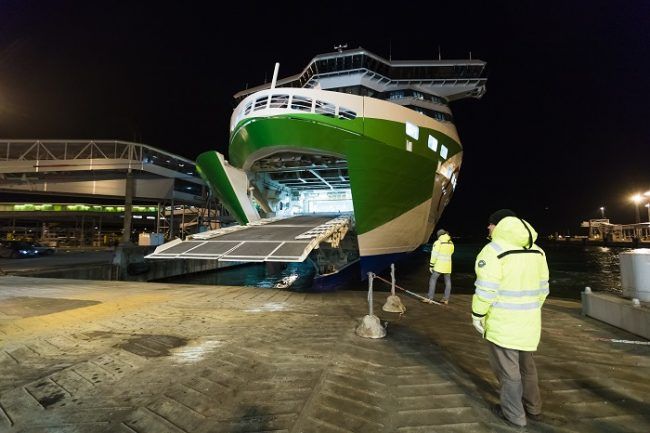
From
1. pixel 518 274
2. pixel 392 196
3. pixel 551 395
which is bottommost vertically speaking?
pixel 551 395

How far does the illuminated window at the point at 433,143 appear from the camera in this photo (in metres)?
12.5

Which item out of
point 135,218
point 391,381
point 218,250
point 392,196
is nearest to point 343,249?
A: point 392,196

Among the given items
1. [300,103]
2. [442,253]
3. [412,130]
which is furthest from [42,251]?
[442,253]

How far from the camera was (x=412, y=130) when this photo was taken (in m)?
11.6

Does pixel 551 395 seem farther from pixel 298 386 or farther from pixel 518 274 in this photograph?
pixel 298 386

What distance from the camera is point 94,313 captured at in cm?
575

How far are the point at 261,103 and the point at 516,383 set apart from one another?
1089cm

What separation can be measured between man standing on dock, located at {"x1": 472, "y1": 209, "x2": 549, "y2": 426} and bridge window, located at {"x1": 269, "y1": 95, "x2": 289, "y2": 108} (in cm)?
954

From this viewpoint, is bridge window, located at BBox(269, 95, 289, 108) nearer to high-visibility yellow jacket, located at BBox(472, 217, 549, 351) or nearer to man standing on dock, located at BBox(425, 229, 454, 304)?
man standing on dock, located at BBox(425, 229, 454, 304)

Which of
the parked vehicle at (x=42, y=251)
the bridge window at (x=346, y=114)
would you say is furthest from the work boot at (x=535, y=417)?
the parked vehicle at (x=42, y=251)

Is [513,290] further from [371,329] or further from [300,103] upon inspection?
[300,103]

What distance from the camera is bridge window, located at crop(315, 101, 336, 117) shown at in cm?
1062

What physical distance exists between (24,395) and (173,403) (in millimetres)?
1317

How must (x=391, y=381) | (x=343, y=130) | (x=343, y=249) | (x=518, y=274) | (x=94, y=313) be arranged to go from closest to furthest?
(x=518, y=274) < (x=391, y=381) < (x=94, y=313) < (x=343, y=130) < (x=343, y=249)
